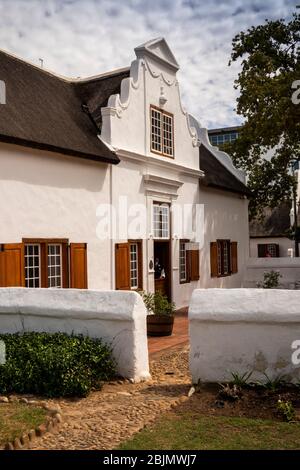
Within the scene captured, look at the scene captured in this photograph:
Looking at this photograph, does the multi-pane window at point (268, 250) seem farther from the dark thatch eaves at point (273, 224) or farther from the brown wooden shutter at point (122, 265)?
the brown wooden shutter at point (122, 265)

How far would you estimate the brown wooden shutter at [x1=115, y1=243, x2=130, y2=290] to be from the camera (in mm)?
14398

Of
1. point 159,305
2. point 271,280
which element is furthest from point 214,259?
point 159,305

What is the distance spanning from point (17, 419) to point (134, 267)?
941 centimetres

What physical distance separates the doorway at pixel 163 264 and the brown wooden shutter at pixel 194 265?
1.35 meters

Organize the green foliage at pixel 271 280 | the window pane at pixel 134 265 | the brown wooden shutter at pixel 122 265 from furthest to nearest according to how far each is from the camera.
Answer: the green foliage at pixel 271 280 → the window pane at pixel 134 265 → the brown wooden shutter at pixel 122 265

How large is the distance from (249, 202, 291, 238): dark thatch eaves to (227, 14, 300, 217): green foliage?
11426 mm

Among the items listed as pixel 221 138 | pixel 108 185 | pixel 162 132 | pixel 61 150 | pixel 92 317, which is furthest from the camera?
pixel 221 138

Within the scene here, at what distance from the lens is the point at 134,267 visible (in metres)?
15.6

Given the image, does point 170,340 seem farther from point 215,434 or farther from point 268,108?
point 268,108

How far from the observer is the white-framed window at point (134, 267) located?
15.5m

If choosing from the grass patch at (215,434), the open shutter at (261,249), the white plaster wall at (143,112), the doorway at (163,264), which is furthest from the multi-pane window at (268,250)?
the grass patch at (215,434)

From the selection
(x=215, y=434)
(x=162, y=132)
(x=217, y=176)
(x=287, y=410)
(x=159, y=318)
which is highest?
(x=162, y=132)
